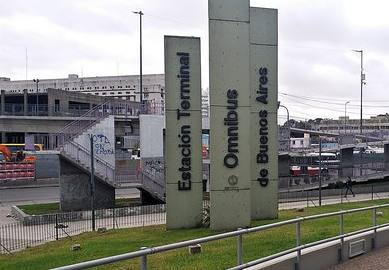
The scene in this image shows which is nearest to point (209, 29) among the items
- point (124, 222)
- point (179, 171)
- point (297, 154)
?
point (179, 171)

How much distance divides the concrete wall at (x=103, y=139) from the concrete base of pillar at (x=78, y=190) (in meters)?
1.74

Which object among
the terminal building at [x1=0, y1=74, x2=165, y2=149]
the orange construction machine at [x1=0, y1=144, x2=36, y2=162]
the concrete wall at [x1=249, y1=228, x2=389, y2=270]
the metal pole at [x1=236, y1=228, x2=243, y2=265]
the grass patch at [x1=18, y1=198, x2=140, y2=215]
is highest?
the terminal building at [x1=0, y1=74, x2=165, y2=149]

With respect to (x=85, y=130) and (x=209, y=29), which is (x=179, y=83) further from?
(x=85, y=130)

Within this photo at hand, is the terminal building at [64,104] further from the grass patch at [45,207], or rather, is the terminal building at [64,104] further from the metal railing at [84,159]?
the grass patch at [45,207]

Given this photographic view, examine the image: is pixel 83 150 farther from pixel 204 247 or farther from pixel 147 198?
pixel 204 247

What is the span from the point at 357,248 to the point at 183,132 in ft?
33.7

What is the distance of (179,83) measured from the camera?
21.1m

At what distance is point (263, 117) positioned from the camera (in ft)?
71.2

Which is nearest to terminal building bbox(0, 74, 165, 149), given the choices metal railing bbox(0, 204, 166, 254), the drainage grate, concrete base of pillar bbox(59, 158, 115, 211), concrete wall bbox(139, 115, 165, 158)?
concrete wall bbox(139, 115, 165, 158)

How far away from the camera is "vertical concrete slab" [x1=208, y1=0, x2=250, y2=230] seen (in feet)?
60.3

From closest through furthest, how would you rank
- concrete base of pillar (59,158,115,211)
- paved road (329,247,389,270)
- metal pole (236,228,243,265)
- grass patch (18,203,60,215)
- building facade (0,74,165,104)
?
metal pole (236,228,243,265)
paved road (329,247,389,270)
grass patch (18,203,60,215)
concrete base of pillar (59,158,115,211)
building facade (0,74,165,104)

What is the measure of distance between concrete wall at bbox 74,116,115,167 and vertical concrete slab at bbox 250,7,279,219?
60.2 ft

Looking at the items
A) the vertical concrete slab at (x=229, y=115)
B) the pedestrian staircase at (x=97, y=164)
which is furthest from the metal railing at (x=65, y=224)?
the vertical concrete slab at (x=229, y=115)

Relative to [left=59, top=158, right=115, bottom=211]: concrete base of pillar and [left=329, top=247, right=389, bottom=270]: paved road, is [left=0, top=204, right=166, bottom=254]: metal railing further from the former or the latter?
[left=329, top=247, right=389, bottom=270]: paved road
